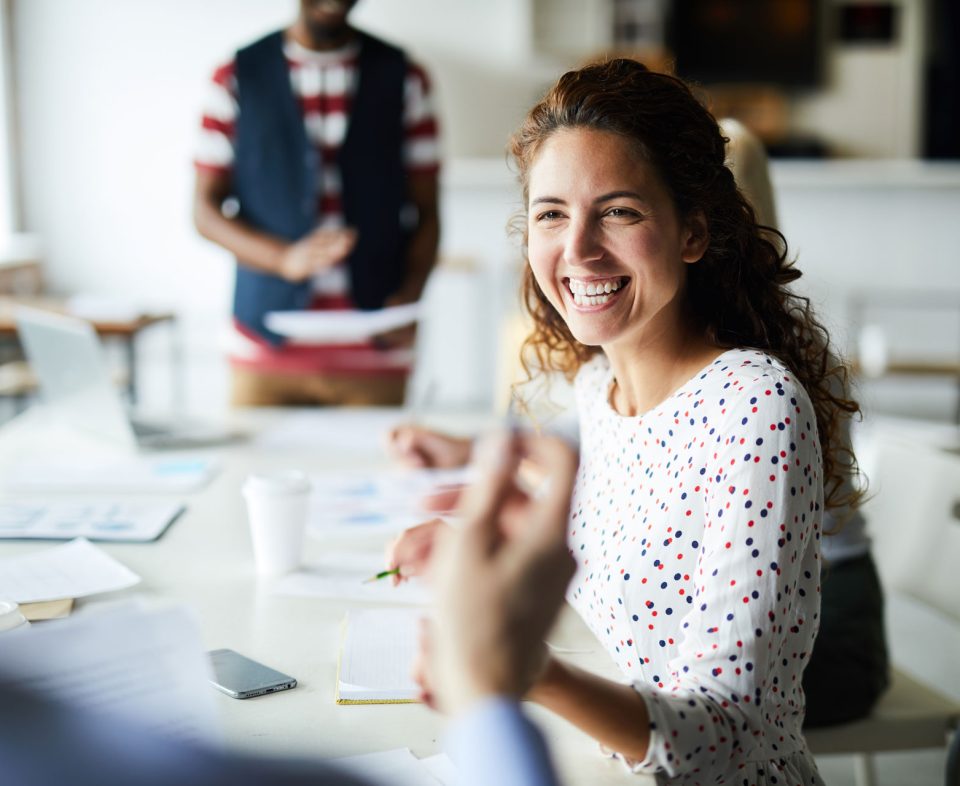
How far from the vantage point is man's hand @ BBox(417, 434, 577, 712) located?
0.49 meters

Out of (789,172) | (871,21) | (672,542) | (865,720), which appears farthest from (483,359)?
(672,542)

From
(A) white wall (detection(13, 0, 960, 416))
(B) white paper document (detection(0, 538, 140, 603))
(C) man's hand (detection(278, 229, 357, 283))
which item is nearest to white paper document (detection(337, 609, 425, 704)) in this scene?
(B) white paper document (detection(0, 538, 140, 603))

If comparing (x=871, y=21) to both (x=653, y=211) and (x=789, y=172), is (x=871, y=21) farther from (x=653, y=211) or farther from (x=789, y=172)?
(x=653, y=211)

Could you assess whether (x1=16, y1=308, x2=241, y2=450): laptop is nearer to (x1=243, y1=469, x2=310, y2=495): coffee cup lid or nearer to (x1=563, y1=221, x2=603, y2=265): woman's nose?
(x1=243, y1=469, x2=310, y2=495): coffee cup lid

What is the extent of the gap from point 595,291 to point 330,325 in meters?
1.22

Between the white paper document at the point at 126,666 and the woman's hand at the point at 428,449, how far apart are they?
1149mm

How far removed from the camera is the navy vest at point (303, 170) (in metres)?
2.36

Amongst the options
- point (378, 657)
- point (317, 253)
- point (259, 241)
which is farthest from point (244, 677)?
point (259, 241)

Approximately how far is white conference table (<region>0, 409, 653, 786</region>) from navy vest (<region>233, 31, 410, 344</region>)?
1.42ft

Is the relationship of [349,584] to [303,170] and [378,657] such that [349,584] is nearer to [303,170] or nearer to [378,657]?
[378,657]

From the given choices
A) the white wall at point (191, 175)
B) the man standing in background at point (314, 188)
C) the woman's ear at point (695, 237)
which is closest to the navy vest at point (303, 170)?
the man standing in background at point (314, 188)

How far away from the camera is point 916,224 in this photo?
5.52 meters

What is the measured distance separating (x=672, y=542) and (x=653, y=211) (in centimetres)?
33

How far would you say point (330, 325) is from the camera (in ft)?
7.54
